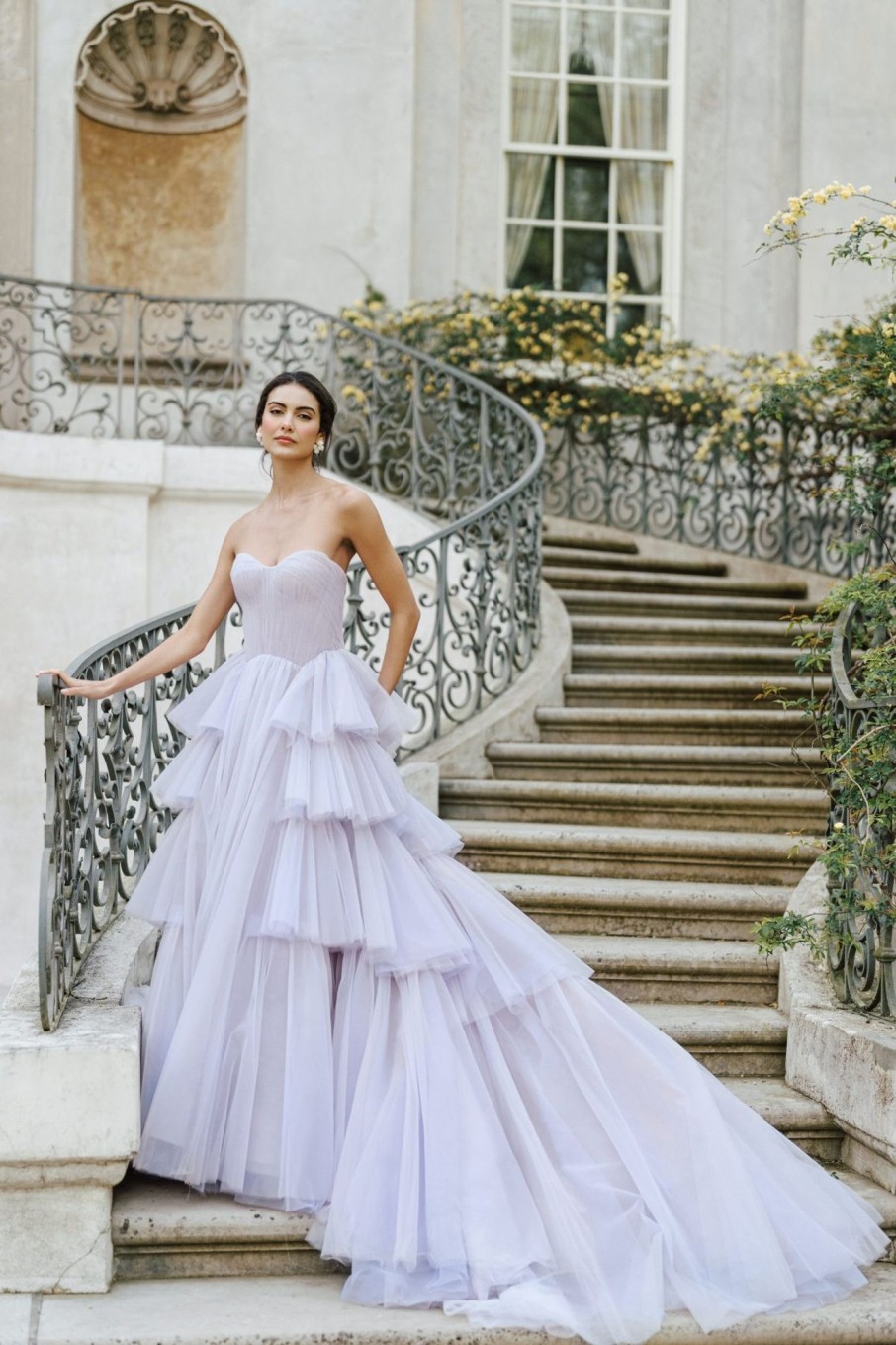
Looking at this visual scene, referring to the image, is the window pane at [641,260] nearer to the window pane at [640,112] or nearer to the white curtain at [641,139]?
the white curtain at [641,139]

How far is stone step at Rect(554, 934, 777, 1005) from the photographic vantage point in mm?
4922

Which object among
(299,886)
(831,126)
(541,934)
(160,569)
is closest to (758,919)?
(541,934)

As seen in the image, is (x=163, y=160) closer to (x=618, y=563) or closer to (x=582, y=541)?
(x=582, y=541)

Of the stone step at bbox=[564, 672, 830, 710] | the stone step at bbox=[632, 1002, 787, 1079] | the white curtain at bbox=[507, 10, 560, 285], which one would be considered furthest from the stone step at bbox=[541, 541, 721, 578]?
the stone step at bbox=[632, 1002, 787, 1079]

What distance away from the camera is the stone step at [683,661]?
7.76m

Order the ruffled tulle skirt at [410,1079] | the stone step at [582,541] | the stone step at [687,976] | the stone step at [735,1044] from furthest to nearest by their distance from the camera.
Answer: the stone step at [582,541], the stone step at [687,976], the stone step at [735,1044], the ruffled tulle skirt at [410,1079]

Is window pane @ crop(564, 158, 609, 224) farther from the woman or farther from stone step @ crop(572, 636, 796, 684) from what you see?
the woman

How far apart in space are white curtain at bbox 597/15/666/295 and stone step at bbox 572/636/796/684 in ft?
16.8

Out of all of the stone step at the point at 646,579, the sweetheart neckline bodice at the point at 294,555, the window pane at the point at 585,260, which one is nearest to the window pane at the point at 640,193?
the window pane at the point at 585,260

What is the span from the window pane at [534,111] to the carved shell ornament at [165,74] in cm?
207

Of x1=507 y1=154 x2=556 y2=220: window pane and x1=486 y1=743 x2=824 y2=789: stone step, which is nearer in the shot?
x1=486 y1=743 x2=824 y2=789: stone step

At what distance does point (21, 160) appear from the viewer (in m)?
10.8

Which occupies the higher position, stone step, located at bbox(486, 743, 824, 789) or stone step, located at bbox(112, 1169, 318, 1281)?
stone step, located at bbox(486, 743, 824, 789)

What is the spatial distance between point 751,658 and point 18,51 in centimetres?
679
